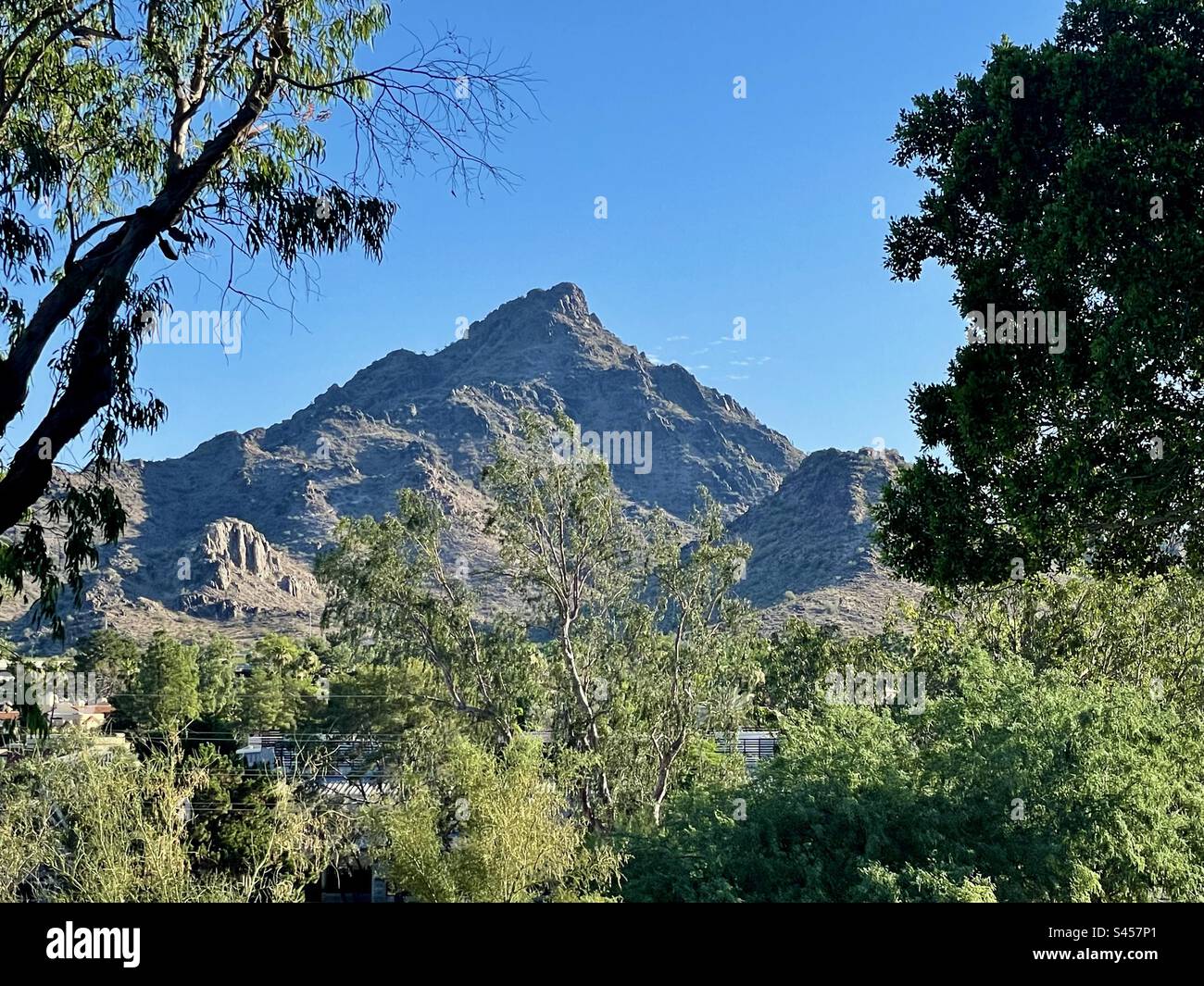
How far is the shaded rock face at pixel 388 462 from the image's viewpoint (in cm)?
8881

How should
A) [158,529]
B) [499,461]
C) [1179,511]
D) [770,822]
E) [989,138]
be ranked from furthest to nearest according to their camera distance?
[158,529]
[499,461]
[770,822]
[989,138]
[1179,511]

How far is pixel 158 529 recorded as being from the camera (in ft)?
351

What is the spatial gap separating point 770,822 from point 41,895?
1034 centimetres

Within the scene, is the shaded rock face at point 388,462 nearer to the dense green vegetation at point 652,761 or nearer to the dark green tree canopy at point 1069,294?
the dense green vegetation at point 652,761

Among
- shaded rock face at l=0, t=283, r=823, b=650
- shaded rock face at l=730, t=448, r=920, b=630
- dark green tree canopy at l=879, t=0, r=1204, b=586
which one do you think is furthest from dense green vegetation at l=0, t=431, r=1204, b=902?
shaded rock face at l=0, t=283, r=823, b=650

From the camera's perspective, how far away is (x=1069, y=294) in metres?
8.36

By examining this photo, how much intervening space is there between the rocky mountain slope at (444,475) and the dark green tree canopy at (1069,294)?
12531 millimetres

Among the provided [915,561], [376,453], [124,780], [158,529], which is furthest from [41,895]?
[376,453]

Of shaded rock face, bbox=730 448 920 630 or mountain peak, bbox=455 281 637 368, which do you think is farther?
mountain peak, bbox=455 281 637 368

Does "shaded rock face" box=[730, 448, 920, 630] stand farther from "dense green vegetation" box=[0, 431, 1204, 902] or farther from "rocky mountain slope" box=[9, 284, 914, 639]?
"dense green vegetation" box=[0, 431, 1204, 902]

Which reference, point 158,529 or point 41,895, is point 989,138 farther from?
point 158,529

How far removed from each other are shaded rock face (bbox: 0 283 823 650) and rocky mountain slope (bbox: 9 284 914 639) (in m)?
0.28

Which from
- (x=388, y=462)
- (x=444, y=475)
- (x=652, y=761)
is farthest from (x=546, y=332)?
(x=652, y=761)

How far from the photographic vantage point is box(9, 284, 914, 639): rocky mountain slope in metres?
77.4
